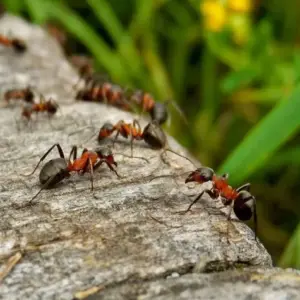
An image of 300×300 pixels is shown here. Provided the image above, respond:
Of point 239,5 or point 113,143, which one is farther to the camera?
point 239,5

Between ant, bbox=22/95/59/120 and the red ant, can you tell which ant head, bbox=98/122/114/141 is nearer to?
ant, bbox=22/95/59/120

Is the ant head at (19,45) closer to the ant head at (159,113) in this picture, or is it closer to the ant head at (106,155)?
the ant head at (159,113)

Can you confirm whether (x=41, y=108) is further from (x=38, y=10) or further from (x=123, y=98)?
(x=38, y=10)

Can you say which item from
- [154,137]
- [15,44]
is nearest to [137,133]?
[154,137]

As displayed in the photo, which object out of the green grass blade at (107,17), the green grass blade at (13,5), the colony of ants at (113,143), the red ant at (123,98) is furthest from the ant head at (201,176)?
the green grass blade at (13,5)

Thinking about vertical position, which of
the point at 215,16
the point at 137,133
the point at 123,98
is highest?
the point at 215,16

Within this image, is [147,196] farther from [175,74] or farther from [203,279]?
[175,74]

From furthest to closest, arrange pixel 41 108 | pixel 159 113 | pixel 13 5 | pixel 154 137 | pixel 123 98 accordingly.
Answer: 1. pixel 13 5
2. pixel 123 98
3. pixel 159 113
4. pixel 41 108
5. pixel 154 137

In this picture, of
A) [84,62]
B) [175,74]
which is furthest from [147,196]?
[175,74]
